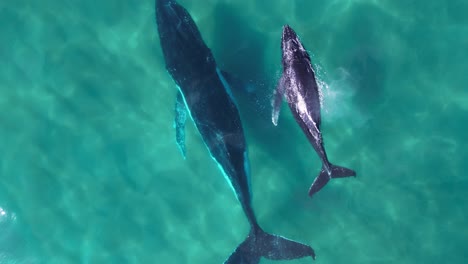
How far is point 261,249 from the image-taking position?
12.3 metres

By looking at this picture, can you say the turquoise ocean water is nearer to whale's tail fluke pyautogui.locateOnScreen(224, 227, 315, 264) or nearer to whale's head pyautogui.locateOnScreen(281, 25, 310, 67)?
whale's head pyautogui.locateOnScreen(281, 25, 310, 67)

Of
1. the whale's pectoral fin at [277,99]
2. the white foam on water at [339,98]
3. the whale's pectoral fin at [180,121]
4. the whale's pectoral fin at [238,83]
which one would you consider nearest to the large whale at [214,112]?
the whale's pectoral fin at [180,121]

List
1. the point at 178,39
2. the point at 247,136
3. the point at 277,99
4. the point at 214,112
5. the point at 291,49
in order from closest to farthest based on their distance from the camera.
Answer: the point at 214,112 < the point at 291,49 < the point at 178,39 < the point at 277,99 < the point at 247,136

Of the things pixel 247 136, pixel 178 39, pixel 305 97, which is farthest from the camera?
pixel 247 136

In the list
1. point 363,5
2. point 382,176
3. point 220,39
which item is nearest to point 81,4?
point 220,39

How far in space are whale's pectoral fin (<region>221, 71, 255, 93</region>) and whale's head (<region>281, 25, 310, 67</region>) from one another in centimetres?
140

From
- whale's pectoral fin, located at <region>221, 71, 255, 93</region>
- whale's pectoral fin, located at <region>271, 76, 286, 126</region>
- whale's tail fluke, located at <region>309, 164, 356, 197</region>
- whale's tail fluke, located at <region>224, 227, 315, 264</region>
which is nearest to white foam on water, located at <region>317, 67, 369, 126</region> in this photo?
whale's pectoral fin, located at <region>271, 76, 286, 126</region>

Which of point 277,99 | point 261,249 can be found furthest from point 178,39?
point 261,249

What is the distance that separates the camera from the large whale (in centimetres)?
1178

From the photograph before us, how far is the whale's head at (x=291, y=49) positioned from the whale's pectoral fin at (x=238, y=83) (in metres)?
1.40

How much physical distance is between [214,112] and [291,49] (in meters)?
2.80

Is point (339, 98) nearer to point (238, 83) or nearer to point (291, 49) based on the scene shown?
point (291, 49)

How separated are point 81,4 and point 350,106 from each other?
31.7 ft

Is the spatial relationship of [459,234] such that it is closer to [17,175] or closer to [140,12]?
[140,12]
